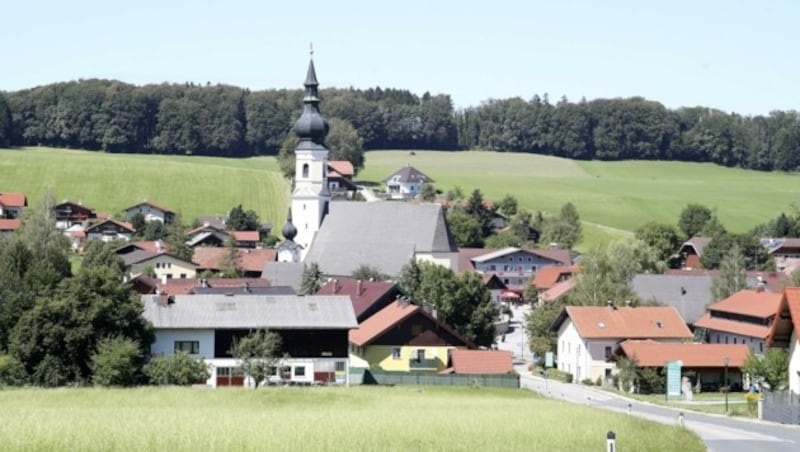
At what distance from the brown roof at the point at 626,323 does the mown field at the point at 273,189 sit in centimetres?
7164

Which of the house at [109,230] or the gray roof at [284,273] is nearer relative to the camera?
the gray roof at [284,273]

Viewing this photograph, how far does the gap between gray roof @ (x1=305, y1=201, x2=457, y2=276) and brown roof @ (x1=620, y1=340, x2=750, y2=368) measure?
130 feet

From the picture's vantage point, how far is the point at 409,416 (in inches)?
1519

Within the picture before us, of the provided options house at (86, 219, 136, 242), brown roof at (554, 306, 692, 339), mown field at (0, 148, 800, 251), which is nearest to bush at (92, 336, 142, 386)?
brown roof at (554, 306, 692, 339)

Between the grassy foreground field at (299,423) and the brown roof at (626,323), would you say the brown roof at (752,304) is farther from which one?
the grassy foreground field at (299,423)

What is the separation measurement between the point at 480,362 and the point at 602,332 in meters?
9.29

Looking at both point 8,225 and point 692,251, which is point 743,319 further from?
point 8,225

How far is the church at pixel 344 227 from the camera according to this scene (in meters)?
105

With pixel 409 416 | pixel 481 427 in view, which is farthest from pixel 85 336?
pixel 481 427

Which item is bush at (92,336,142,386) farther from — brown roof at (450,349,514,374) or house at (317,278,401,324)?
house at (317,278,401,324)

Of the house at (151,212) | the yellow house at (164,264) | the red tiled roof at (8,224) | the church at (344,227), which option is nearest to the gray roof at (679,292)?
the church at (344,227)

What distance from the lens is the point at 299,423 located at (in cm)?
3547

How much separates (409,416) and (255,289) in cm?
4058

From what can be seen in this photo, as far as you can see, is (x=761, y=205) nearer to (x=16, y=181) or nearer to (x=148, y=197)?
(x=148, y=197)
